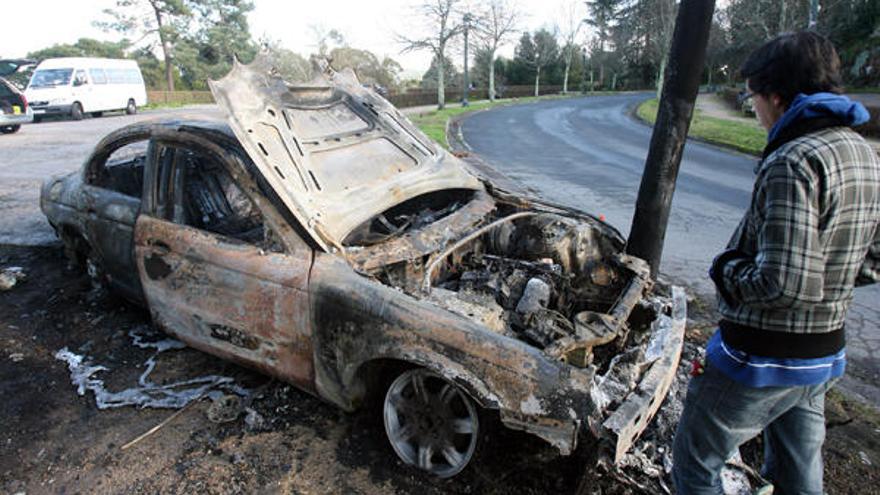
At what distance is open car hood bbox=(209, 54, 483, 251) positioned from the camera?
9.33 feet

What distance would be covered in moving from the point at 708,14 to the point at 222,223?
3.70 m

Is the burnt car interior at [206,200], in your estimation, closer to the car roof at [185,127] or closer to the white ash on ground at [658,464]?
the car roof at [185,127]

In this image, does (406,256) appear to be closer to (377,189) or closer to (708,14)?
(377,189)

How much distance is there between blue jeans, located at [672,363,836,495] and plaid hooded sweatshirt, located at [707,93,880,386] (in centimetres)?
8

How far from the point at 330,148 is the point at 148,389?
1.90 metres

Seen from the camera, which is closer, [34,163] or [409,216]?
[409,216]

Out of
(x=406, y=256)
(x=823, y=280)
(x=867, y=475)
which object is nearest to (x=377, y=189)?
(x=406, y=256)

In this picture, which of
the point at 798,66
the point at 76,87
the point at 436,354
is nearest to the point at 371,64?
the point at 76,87

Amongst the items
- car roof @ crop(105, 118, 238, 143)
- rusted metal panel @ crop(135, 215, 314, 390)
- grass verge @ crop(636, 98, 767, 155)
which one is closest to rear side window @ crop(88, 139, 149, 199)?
car roof @ crop(105, 118, 238, 143)

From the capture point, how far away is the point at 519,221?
12.2ft

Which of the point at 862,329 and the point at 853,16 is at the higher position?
the point at 853,16

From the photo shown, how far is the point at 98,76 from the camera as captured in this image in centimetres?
2019

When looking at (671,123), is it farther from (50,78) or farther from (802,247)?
(50,78)

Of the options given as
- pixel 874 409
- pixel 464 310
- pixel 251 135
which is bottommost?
pixel 874 409
